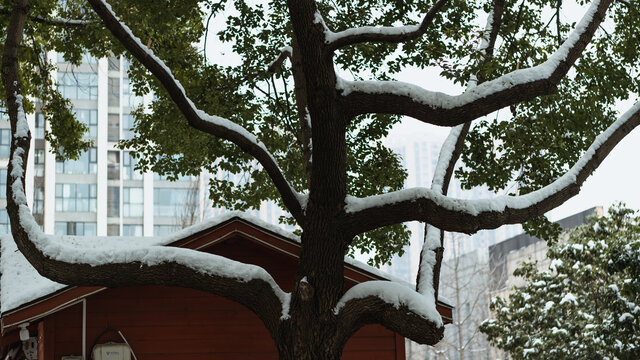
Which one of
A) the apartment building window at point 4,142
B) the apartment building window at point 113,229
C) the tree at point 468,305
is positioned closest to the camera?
the tree at point 468,305

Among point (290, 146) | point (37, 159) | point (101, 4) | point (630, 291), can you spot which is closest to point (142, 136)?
point (290, 146)

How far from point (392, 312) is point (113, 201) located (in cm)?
5628

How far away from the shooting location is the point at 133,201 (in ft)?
205

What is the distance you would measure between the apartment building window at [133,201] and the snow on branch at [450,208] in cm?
5654

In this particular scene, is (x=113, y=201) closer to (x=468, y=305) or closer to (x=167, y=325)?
(x=468, y=305)

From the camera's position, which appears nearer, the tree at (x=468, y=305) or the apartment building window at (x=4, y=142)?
the tree at (x=468, y=305)

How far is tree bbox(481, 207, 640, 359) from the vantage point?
73.5 feet

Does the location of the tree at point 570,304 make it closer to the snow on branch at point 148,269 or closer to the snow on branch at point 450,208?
the snow on branch at point 450,208

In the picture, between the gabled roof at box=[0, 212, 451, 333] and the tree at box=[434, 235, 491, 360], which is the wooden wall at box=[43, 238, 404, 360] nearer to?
the gabled roof at box=[0, 212, 451, 333]

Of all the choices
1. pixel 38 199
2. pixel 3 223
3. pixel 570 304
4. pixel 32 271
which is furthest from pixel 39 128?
pixel 32 271

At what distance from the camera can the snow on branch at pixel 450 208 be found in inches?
298

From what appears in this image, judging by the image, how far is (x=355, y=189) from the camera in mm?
15391

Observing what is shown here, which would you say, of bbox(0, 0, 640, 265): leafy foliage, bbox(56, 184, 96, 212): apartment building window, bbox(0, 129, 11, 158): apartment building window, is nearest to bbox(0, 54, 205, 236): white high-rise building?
bbox(56, 184, 96, 212): apartment building window

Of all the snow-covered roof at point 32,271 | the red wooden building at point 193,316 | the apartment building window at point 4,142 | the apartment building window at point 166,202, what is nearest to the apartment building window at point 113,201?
the apartment building window at point 166,202
